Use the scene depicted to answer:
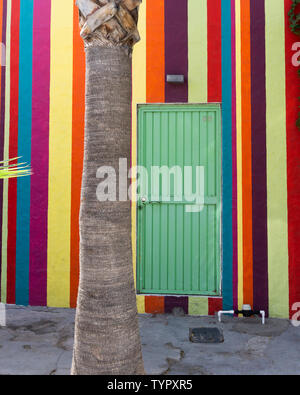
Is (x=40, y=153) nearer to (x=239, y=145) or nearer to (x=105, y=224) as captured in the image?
(x=239, y=145)

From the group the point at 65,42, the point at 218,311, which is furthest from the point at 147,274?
the point at 65,42

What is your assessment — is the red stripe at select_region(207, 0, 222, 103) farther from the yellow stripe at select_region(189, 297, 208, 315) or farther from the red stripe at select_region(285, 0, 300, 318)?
the yellow stripe at select_region(189, 297, 208, 315)

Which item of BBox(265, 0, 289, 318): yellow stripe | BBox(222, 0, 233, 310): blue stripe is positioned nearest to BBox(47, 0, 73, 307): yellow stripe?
BBox(222, 0, 233, 310): blue stripe

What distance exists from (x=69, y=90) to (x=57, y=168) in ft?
3.40

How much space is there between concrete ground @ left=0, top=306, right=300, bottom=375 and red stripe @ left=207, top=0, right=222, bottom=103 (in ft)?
9.23

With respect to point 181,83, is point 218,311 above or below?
below

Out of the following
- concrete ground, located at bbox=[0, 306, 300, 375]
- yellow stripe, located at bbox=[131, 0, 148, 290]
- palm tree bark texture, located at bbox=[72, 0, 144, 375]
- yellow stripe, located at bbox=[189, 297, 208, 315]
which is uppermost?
yellow stripe, located at bbox=[131, 0, 148, 290]

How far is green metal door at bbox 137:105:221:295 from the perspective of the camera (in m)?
4.61

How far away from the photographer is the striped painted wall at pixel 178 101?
4.49 meters

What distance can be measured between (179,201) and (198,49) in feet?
6.36

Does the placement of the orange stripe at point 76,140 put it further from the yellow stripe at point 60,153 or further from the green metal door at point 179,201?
the green metal door at point 179,201

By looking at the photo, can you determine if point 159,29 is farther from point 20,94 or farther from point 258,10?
point 20,94

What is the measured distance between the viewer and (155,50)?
4.71m

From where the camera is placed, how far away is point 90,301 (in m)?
2.15
